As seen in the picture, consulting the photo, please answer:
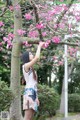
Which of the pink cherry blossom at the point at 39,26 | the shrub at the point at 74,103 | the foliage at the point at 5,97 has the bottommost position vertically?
the shrub at the point at 74,103

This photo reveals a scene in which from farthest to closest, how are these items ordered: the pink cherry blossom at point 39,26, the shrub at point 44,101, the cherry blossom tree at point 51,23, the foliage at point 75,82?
the foliage at point 75,82
the shrub at point 44,101
the cherry blossom tree at point 51,23
the pink cherry blossom at point 39,26

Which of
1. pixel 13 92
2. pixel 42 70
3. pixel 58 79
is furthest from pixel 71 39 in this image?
pixel 58 79

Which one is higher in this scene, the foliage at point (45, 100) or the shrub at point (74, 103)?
the foliage at point (45, 100)

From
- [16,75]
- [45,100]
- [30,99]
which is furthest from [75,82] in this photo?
[30,99]

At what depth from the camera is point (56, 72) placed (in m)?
21.1

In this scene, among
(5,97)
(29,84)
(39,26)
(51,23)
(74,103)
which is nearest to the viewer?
(29,84)

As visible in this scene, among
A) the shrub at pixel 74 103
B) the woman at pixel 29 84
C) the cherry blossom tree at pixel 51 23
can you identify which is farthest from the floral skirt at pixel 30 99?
the shrub at pixel 74 103

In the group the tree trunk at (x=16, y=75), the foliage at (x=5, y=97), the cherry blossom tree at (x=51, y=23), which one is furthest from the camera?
the tree trunk at (x=16, y=75)

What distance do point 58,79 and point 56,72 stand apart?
841 mm

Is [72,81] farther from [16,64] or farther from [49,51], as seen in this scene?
[16,64]

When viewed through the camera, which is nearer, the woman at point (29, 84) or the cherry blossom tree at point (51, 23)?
the woman at point (29, 84)

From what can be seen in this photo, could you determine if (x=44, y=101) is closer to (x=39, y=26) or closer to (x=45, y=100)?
(x=45, y=100)

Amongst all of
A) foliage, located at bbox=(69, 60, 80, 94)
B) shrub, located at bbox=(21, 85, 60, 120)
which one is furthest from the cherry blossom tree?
foliage, located at bbox=(69, 60, 80, 94)

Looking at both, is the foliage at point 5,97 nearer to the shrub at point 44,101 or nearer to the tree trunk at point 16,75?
the tree trunk at point 16,75
